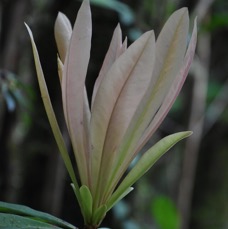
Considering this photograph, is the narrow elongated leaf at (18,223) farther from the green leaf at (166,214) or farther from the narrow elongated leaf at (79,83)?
the green leaf at (166,214)

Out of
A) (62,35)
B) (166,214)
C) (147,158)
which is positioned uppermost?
(62,35)

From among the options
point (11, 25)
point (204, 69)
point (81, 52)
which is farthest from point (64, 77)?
point (204, 69)

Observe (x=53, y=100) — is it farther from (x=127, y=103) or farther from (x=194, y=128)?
(x=127, y=103)

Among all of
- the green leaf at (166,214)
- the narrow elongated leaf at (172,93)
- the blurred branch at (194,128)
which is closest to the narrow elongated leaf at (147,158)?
the narrow elongated leaf at (172,93)

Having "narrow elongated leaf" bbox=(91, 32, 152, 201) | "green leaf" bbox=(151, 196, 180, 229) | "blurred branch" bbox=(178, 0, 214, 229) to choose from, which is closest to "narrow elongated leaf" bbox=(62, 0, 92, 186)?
"narrow elongated leaf" bbox=(91, 32, 152, 201)

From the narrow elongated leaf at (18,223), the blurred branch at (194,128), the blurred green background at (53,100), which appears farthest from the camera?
the blurred branch at (194,128)

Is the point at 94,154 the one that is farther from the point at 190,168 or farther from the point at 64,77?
the point at 190,168

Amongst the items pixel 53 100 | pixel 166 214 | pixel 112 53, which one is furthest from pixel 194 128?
pixel 112 53
